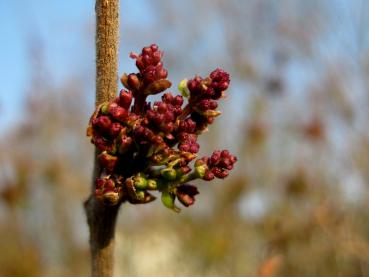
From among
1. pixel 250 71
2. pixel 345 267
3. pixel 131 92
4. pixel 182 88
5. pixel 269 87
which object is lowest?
pixel 131 92

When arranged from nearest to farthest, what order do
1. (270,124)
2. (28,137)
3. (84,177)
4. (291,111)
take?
1. (28,137)
2. (270,124)
3. (291,111)
4. (84,177)

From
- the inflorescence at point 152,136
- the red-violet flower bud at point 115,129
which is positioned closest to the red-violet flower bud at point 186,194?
the inflorescence at point 152,136

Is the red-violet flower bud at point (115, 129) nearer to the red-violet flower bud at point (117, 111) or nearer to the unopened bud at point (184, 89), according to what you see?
the red-violet flower bud at point (117, 111)

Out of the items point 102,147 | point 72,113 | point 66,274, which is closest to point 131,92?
point 102,147

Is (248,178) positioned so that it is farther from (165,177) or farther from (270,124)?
(165,177)

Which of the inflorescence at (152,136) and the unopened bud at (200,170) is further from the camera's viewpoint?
the unopened bud at (200,170)

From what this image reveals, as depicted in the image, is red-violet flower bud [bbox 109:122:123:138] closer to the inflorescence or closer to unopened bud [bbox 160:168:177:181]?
the inflorescence

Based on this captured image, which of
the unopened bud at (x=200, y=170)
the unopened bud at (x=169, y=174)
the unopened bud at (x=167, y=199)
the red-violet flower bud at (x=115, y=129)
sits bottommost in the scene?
the unopened bud at (x=167, y=199)

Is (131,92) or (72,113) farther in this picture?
(72,113)

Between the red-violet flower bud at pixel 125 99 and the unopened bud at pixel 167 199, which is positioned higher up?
the red-violet flower bud at pixel 125 99
